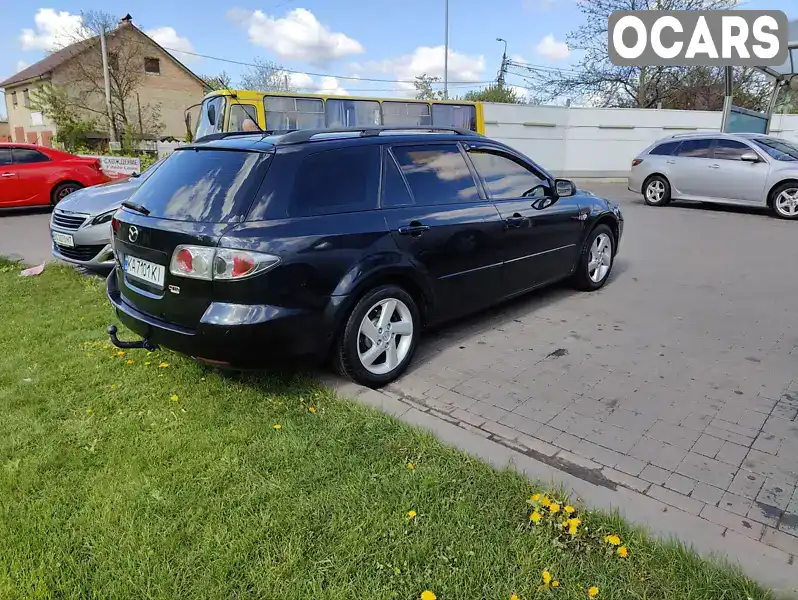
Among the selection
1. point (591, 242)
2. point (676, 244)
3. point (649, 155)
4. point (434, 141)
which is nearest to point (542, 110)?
point (649, 155)

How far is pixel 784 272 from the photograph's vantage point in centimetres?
717

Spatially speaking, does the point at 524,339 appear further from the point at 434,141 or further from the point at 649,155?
the point at 649,155

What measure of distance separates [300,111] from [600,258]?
9427mm

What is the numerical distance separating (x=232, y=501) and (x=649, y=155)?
13.8 metres

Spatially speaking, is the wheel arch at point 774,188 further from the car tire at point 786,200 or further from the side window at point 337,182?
the side window at point 337,182

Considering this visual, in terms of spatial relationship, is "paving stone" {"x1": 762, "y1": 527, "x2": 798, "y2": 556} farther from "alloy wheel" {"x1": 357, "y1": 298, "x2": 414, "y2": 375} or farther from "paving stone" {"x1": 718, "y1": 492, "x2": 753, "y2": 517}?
"alloy wheel" {"x1": 357, "y1": 298, "x2": 414, "y2": 375}

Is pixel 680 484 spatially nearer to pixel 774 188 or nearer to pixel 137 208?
pixel 137 208

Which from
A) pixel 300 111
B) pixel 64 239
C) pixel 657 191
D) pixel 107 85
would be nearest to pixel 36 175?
pixel 300 111

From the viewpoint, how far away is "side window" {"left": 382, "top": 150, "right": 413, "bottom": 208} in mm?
4039

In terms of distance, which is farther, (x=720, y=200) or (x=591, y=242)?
(x=720, y=200)

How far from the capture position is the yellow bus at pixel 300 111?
1300 cm

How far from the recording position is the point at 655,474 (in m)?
2.95

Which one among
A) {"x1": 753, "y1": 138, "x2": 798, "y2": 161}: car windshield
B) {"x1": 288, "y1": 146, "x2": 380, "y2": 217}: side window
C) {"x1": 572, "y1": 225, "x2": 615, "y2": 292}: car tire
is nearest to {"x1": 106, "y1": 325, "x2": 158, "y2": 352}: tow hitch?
{"x1": 288, "y1": 146, "x2": 380, "y2": 217}: side window

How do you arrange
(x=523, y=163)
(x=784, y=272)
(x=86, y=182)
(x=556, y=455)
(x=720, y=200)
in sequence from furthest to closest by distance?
(x=86, y=182), (x=720, y=200), (x=784, y=272), (x=523, y=163), (x=556, y=455)
